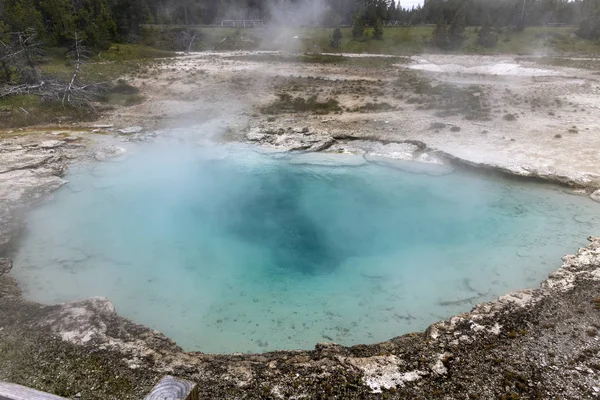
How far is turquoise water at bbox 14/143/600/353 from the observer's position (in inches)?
136

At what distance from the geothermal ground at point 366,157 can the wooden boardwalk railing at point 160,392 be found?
1128mm

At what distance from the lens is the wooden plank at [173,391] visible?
4.38ft

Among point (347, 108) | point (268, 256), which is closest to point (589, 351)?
point (268, 256)

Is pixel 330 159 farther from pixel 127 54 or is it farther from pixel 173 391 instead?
pixel 127 54

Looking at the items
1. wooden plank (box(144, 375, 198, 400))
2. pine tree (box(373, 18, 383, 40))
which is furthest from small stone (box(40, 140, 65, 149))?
pine tree (box(373, 18, 383, 40))

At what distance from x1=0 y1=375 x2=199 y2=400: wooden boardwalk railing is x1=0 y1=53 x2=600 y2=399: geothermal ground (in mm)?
1128

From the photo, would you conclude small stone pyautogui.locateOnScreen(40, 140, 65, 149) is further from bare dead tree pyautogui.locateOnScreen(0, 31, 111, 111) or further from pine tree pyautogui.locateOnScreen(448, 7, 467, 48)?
pine tree pyautogui.locateOnScreen(448, 7, 467, 48)

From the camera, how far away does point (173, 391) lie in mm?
1354

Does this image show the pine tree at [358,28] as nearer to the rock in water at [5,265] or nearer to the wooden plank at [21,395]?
the rock in water at [5,265]

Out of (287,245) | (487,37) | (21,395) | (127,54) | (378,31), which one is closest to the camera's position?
(21,395)

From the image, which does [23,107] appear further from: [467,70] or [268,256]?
[467,70]

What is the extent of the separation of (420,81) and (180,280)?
994 cm

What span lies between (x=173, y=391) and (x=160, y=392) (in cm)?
4

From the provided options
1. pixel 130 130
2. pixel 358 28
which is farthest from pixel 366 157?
pixel 358 28
